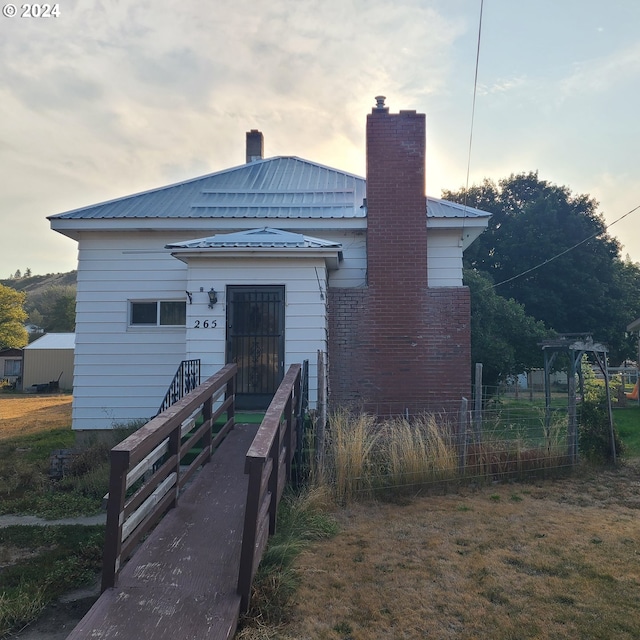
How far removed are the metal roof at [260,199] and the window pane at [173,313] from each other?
160 cm

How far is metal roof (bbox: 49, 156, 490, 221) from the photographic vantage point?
29.9 feet

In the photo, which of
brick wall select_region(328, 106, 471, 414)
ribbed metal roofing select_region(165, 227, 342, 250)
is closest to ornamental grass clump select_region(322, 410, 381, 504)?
brick wall select_region(328, 106, 471, 414)

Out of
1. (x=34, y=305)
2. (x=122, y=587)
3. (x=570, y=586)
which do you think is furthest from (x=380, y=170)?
(x=34, y=305)

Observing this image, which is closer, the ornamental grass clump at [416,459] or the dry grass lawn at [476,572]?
the dry grass lawn at [476,572]

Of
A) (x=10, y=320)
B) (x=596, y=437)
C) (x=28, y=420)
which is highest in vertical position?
(x=10, y=320)

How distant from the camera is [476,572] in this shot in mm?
3998

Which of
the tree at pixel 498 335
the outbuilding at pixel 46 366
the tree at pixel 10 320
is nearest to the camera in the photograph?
the tree at pixel 498 335

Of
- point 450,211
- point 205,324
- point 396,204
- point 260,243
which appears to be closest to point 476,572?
point 205,324

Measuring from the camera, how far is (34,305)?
A: 87.4 m

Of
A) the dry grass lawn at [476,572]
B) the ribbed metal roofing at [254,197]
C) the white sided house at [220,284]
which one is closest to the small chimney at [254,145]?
the ribbed metal roofing at [254,197]

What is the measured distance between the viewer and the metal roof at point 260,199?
Result: 9102 millimetres

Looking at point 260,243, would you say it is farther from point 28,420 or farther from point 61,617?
point 28,420

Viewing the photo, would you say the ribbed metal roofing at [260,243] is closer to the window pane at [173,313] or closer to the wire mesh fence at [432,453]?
the window pane at [173,313]

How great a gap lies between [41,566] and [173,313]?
5322mm
